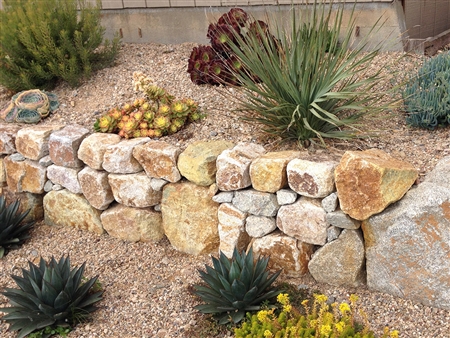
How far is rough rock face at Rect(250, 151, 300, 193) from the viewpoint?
335 centimetres

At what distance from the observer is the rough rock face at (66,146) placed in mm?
4207

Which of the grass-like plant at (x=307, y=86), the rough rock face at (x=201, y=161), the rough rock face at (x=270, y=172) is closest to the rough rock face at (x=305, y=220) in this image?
the rough rock face at (x=270, y=172)

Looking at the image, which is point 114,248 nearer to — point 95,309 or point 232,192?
point 95,309

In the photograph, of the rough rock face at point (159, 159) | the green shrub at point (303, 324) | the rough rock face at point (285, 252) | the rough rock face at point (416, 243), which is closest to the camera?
the green shrub at point (303, 324)

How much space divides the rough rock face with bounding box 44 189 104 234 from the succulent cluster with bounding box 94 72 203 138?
636mm

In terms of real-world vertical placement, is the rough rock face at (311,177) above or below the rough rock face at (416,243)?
above

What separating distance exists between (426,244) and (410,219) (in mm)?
168

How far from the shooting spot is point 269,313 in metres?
2.83

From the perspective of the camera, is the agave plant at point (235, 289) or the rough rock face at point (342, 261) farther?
the rough rock face at point (342, 261)

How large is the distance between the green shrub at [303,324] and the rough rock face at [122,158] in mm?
1486

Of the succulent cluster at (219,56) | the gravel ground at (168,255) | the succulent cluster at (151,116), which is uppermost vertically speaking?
the succulent cluster at (219,56)

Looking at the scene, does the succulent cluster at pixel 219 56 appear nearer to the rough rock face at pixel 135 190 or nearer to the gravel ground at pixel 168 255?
the gravel ground at pixel 168 255

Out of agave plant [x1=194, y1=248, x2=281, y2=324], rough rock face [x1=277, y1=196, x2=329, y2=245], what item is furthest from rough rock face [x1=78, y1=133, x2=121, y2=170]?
rough rock face [x1=277, y1=196, x2=329, y2=245]

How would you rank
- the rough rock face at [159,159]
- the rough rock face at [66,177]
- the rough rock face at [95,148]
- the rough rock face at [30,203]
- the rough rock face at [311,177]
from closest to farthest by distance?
the rough rock face at [311,177] → the rough rock face at [159,159] → the rough rock face at [95,148] → the rough rock face at [66,177] → the rough rock face at [30,203]
